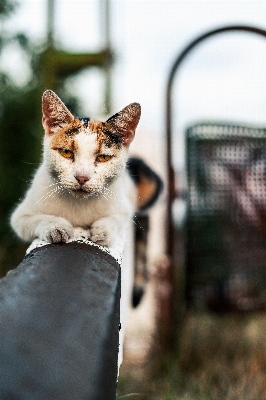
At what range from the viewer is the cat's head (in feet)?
4.67

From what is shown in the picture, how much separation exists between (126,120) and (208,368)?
6.15 ft

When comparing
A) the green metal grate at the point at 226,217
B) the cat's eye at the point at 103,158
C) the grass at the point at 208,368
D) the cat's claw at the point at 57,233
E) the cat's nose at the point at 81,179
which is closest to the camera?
the cat's claw at the point at 57,233

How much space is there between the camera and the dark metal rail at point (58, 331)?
733 millimetres

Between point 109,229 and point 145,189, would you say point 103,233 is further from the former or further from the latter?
point 145,189

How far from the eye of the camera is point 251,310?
3.06m

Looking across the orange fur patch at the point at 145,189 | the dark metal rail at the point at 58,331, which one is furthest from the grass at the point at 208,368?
the dark metal rail at the point at 58,331

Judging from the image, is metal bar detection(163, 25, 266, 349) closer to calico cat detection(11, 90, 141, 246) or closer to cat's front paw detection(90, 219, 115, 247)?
calico cat detection(11, 90, 141, 246)

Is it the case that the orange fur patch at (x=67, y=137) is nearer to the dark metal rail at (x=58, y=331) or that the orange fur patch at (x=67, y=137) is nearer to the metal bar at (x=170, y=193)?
the dark metal rail at (x=58, y=331)

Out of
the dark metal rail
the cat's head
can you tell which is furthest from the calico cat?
the dark metal rail

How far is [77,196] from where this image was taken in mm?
1455

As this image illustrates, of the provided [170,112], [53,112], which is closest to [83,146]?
[53,112]

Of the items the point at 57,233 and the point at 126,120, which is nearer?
the point at 57,233

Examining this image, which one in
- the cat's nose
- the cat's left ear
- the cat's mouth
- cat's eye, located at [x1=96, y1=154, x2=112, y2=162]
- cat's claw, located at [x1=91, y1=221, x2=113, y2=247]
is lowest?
cat's claw, located at [x1=91, y1=221, x2=113, y2=247]

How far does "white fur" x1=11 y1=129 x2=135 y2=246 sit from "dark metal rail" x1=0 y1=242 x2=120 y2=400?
1.35ft
